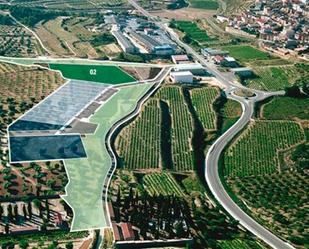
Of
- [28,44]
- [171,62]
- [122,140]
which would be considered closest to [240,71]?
[171,62]

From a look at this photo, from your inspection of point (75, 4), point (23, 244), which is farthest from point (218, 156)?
point (75, 4)

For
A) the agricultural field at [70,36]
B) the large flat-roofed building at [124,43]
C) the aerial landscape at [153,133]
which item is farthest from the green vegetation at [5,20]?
the large flat-roofed building at [124,43]

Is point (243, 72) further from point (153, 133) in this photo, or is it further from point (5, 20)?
point (5, 20)

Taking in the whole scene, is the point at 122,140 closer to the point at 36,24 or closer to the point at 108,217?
the point at 108,217

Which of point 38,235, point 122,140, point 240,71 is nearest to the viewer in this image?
point 38,235

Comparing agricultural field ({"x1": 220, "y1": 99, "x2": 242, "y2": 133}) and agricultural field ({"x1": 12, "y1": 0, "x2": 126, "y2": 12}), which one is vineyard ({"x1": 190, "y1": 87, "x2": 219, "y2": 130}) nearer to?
agricultural field ({"x1": 220, "y1": 99, "x2": 242, "y2": 133})
